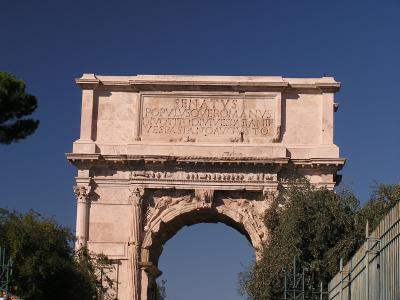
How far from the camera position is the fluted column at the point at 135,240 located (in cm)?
3628

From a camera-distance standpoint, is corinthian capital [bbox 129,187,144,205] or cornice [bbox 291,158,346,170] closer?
cornice [bbox 291,158,346,170]

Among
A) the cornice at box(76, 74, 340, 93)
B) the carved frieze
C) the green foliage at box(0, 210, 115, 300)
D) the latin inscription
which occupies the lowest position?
the green foliage at box(0, 210, 115, 300)

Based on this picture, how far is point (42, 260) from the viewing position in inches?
1214

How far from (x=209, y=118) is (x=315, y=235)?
6.15 meters

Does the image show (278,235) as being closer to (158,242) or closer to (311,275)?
(311,275)

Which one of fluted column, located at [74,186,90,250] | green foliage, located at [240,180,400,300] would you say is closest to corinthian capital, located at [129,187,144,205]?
fluted column, located at [74,186,90,250]

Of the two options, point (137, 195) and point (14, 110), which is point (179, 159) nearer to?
point (137, 195)

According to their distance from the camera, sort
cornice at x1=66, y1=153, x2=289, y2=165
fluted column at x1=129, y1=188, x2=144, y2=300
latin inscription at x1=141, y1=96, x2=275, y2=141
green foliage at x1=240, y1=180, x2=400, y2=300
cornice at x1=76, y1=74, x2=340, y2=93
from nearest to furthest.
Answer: green foliage at x1=240, y1=180, x2=400, y2=300, cornice at x1=66, y1=153, x2=289, y2=165, fluted column at x1=129, y1=188, x2=144, y2=300, latin inscription at x1=141, y1=96, x2=275, y2=141, cornice at x1=76, y1=74, x2=340, y2=93

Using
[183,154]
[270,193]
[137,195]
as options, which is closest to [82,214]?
[137,195]

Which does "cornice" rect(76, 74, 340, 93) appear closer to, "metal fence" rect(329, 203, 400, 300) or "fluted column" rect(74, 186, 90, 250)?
"fluted column" rect(74, 186, 90, 250)

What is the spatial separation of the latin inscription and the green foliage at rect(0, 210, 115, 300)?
582 cm

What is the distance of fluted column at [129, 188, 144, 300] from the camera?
36281 millimetres

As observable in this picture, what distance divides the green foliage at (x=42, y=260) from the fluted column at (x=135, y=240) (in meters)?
2.62

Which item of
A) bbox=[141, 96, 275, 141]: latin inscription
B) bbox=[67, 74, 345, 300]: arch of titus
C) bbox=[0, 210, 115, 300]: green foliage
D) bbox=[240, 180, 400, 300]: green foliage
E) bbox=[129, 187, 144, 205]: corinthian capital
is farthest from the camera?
bbox=[141, 96, 275, 141]: latin inscription
